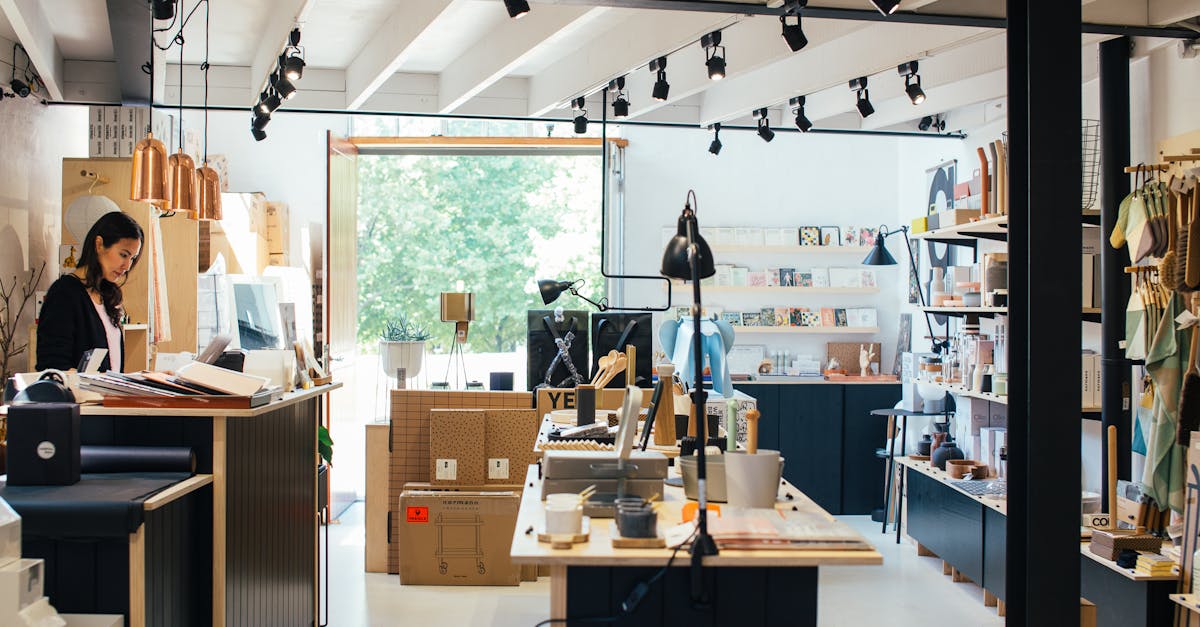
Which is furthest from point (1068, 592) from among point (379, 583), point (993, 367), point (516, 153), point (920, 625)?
point (516, 153)

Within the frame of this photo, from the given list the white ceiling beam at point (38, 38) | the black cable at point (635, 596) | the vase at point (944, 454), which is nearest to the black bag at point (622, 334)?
the vase at point (944, 454)

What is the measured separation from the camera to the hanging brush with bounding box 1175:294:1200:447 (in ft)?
13.3

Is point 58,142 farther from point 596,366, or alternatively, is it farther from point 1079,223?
point 1079,223

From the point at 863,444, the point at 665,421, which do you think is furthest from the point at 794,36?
the point at 863,444

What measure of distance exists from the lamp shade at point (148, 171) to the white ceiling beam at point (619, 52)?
8.33 feet

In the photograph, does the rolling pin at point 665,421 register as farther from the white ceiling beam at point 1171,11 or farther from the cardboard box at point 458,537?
the white ceiling beam at point 1171,11

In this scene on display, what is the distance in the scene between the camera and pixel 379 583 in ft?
20.4

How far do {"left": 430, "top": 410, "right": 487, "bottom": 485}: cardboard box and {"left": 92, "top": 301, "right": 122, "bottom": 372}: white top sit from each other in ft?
6.37

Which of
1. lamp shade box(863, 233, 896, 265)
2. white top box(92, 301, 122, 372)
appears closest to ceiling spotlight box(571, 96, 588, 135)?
lamp shade box(863, 233, 896, 265)

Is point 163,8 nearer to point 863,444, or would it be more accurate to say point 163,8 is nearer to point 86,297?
point 86,297

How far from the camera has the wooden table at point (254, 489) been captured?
3.60 meters

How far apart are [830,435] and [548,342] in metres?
2.89

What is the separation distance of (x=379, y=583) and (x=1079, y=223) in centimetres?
460

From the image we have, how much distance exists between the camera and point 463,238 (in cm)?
1141
